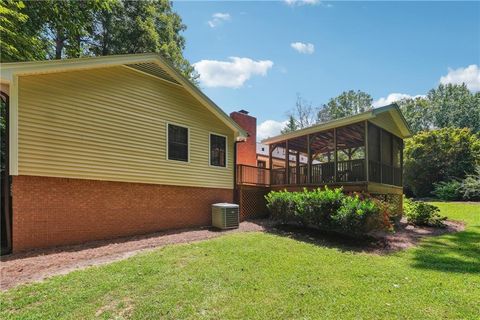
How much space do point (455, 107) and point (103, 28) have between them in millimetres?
51941

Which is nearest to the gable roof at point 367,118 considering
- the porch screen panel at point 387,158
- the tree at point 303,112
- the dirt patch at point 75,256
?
the porch screen panel at point 387,158

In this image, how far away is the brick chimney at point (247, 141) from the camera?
58.5 ft

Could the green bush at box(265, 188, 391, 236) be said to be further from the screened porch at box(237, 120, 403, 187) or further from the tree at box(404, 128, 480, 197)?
the tree at box(404, 128, 480, 197)

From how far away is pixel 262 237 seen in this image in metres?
8.56

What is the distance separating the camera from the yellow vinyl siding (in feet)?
24.4

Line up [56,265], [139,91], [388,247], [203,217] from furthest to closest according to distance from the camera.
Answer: [203,217] < [139,91] < [388,247] < [56,265]

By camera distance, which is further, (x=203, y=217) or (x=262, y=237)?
(x=203, y=217)

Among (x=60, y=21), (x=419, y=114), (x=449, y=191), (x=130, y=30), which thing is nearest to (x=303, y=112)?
(x=419, y=114)

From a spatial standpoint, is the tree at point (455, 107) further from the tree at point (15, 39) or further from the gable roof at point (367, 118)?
the tree at point (15, 39)

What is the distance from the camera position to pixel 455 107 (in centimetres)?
4650

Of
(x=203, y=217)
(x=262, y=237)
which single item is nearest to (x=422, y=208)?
(x=262, y=237)

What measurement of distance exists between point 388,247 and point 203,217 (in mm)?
6436

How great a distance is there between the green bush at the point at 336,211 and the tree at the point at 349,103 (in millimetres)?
47082

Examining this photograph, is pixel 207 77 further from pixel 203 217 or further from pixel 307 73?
A: pixel 203 217
